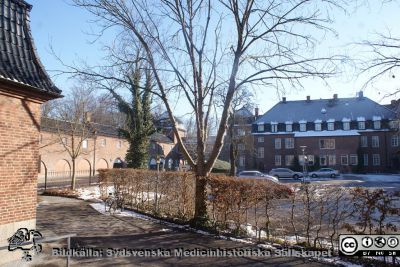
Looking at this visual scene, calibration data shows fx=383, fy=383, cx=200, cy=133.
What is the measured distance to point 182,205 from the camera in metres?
14.5

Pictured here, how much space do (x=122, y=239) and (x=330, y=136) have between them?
50590 mm

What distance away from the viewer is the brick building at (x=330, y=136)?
5584 centimetres

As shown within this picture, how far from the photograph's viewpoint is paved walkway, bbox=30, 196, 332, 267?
28.8ft

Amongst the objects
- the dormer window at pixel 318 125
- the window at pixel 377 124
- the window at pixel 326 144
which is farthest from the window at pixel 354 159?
the dormer window at pixel 318 125

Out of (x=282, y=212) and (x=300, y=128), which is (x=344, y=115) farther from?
(x=282, y=212)

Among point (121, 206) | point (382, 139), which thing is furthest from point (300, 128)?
point (121, 206)

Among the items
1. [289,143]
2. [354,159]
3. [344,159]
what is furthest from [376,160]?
[289,143]

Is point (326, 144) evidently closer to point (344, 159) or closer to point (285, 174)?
point (344, 159)

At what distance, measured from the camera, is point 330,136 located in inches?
2234

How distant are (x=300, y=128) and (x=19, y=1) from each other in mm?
53756

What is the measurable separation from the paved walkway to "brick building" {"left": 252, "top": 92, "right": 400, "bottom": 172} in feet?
141

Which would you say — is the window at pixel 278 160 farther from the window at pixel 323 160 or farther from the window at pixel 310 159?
the window at pixel 323 160

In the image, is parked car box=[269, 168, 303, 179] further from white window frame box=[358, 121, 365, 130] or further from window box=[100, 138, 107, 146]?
window box=[100, 138, 107, 146]

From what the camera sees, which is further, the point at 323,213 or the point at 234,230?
the point at 234,230
